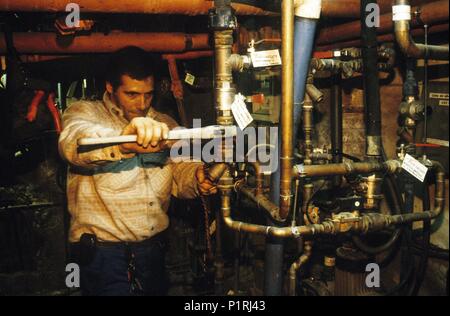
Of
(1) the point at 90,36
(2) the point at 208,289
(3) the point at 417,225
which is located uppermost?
(1) the point at 90,36

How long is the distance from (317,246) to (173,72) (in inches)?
113

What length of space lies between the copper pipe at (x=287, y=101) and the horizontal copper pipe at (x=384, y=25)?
135 centimetres

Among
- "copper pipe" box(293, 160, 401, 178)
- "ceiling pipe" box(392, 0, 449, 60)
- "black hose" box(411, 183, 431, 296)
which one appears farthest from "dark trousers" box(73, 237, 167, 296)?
"ceiling pipe" box(392, 0, 449, 60)

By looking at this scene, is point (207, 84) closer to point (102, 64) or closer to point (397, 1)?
point (102, 64)

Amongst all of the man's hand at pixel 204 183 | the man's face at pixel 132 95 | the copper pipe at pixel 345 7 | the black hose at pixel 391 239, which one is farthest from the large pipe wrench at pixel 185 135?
the black hose at pixel 391 239

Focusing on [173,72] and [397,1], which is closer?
[397,1]

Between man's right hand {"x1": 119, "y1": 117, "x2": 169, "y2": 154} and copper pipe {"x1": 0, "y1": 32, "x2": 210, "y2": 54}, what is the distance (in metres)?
1.37

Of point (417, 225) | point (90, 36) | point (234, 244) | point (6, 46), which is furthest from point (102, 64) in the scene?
point (417, 225)

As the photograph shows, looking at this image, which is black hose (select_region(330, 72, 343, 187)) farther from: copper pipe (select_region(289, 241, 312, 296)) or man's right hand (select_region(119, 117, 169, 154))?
man's right hand (select_region(119, 117, 169, 154))

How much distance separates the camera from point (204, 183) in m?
3.62

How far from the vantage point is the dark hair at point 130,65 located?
12.0ft

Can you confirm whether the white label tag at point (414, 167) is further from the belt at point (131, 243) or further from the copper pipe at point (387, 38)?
the belt at point (131, 243)

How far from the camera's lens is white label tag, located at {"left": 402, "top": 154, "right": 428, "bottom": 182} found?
333 centimetres

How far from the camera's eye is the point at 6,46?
131 inches
